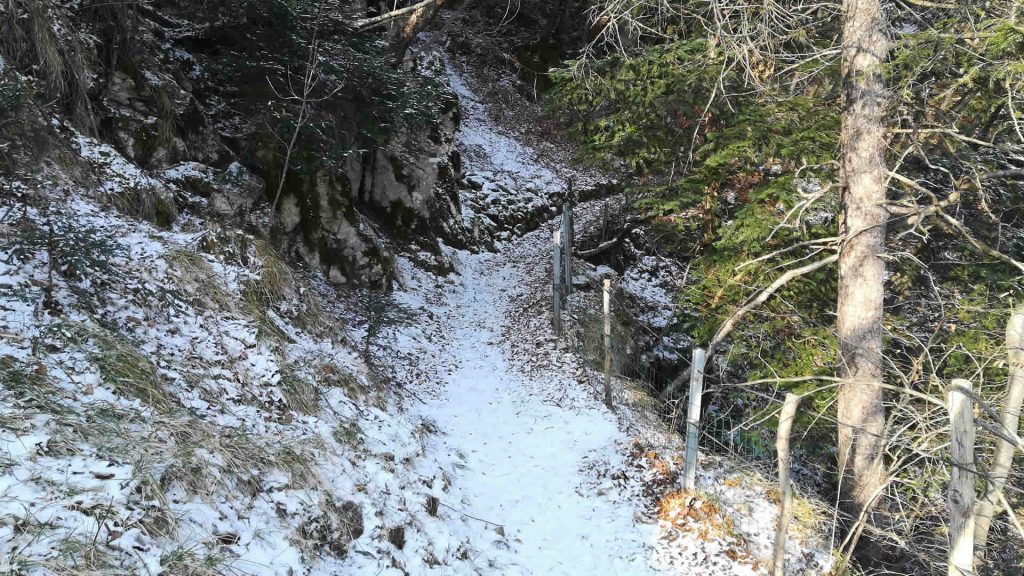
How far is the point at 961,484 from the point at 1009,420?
1730 millimetres

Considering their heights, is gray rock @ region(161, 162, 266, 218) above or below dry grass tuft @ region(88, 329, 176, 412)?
above

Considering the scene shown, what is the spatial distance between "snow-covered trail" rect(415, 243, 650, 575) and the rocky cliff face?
3.34 metres

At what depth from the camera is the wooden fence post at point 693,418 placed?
16.8ft

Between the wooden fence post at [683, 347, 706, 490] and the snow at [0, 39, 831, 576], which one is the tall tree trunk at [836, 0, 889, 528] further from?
the wooden fence post at [683, 347, 706, 490]

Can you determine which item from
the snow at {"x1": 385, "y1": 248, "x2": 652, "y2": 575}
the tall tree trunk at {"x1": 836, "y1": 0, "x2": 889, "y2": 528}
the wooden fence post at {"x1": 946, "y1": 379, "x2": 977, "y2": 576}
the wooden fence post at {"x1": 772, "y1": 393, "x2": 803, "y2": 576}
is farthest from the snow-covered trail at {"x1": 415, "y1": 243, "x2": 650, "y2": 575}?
the wooden fence post at {"x1": 946, "y1": 379, "x2": 977, "y2": 576}

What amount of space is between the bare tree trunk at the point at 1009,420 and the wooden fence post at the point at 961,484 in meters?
0.89

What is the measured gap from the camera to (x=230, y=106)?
9.20 meters

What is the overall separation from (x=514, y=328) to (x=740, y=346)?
426 cm

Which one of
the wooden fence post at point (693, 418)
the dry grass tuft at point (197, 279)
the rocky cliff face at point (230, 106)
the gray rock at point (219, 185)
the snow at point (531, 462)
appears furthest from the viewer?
the gray rock at point (219, 185)

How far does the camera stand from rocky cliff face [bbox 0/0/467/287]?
19.6 feet

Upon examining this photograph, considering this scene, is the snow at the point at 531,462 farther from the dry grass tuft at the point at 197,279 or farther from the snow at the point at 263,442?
the dry grass tuft at the point at 197,279

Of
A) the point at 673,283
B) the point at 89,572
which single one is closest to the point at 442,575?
the point at 89,572

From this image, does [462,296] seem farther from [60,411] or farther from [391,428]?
[60,411]

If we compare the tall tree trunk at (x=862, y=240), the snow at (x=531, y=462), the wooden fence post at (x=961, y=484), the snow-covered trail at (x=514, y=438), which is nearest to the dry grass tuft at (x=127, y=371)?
the snow-covered trail at (x=514, y=438)
